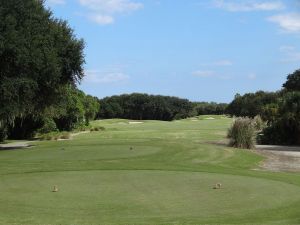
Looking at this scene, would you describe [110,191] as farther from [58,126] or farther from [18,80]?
[58,126]

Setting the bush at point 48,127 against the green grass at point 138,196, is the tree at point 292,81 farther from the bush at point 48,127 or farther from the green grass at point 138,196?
the green grass at point 138,196

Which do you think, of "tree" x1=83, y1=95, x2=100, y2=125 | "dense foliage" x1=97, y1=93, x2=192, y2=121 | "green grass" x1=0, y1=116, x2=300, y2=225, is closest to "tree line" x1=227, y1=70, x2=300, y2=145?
"tree" x1=83, y1=95, x2=100, y2=125

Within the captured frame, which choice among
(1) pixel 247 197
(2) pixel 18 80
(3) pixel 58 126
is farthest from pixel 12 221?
(3) pixel 58 126

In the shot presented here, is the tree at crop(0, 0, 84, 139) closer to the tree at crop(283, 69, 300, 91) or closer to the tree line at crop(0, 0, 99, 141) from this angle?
the tree line at crop(0, 0, 99, 141)

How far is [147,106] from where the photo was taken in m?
121

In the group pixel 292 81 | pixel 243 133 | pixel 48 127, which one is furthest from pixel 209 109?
pixel 243 133

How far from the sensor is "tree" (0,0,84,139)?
2597 cm

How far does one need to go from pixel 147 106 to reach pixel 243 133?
90.5 m

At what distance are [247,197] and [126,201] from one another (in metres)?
2.69

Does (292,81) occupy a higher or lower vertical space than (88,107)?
higher

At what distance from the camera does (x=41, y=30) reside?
2777cm

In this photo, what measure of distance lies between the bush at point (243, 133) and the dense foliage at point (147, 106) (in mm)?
86369

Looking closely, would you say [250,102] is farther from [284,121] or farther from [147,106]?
[284,121]

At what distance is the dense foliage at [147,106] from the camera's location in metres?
120
